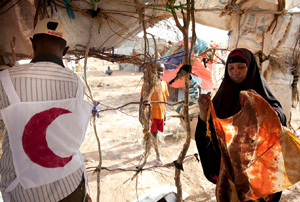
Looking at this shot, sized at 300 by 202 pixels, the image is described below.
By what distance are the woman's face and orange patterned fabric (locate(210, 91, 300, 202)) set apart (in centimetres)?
47

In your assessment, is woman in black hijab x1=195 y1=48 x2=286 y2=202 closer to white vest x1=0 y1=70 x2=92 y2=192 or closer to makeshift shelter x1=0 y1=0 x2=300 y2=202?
makeshift shelter x1=0 y1=0 x2=300 y2=202

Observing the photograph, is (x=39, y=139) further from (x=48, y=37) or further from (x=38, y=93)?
(x=48, y=37)

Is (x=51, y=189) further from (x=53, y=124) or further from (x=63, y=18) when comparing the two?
(x=63, y=18)

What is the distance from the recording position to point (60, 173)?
1017 millimetres

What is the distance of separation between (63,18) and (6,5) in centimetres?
60

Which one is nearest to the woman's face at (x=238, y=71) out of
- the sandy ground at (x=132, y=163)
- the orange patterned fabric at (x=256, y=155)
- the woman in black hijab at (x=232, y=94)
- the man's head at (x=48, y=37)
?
A: the woman in black hijab at (x=232, y=94)

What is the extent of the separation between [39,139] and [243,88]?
174 centimetres

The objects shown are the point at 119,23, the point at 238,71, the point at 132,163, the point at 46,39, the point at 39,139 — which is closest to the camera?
the point at 39,139

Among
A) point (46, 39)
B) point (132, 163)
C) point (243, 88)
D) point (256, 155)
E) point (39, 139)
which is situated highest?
point (46, 39)

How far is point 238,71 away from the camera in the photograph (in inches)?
64.6

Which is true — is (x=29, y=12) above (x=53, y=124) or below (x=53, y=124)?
above

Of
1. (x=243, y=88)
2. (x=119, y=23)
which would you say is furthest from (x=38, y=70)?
(x=243, y=88)

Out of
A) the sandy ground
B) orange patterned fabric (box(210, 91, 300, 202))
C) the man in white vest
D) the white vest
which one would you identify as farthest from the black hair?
orange patterned fabric (box(210, 91, 300, 202))

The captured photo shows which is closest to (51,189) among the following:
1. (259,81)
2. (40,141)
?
(40,141)
